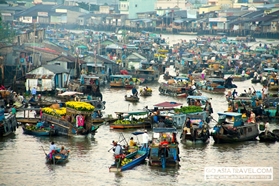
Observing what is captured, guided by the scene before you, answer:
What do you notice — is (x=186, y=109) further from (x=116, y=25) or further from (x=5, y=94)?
(x=116, y=25)

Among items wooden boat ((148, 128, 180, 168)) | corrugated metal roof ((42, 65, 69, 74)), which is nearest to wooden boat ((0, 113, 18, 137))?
wooden boat ((148, 128, 180, 168))

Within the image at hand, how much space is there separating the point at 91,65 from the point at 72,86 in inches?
299

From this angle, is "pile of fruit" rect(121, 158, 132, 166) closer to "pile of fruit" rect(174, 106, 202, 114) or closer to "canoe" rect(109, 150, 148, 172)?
"canoe" rect(109, 150, 148, 172)

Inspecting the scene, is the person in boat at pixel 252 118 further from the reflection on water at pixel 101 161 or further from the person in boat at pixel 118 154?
the person in boat at pixel 118 154

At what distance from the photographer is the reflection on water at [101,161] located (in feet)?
75.1

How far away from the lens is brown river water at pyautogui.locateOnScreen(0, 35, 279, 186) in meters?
22.9

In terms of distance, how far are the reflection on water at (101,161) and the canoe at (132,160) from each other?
15 cm

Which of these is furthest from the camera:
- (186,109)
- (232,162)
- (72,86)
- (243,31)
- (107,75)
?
(243,31)

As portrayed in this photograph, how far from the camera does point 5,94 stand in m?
34.7

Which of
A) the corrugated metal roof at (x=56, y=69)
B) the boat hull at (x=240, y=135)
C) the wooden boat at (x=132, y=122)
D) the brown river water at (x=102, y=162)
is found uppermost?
the corrugated metal roof at (x=56, y=69)

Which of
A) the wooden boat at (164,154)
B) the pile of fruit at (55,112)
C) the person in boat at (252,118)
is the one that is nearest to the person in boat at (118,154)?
the wooden boat at (164,154)

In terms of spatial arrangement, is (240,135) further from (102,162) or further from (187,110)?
(102,162)

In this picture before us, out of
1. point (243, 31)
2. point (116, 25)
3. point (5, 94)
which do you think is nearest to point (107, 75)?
point (5, 94)

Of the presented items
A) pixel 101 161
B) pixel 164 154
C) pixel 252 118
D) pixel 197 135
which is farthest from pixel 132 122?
pixel 164 154
